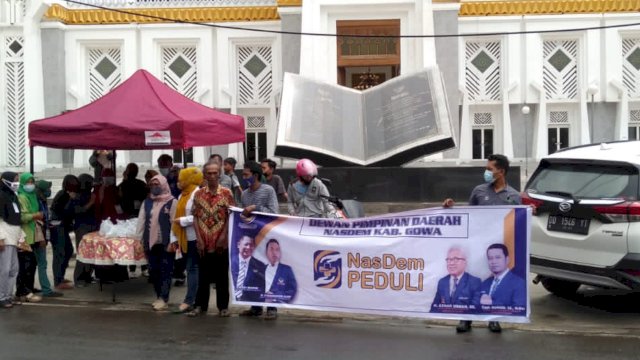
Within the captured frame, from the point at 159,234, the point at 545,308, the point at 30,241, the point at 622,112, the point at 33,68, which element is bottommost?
the point at 545,308

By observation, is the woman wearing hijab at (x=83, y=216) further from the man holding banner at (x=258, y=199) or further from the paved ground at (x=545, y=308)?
the man holding banner at (x=258, y=199)

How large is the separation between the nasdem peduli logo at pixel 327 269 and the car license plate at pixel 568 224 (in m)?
2.34

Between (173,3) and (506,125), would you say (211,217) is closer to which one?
(506,125)

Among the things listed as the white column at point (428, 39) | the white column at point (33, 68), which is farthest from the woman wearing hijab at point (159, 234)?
the white column at point (33, 68)

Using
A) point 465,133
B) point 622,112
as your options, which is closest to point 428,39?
point 465,133

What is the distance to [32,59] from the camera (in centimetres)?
2609

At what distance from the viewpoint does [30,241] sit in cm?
805

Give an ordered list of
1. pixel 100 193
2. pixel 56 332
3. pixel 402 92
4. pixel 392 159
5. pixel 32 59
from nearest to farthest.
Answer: pixel 56 332 → pixel 100 193 → pixel 392 159 → pixel 402 92 → pixel 32 59

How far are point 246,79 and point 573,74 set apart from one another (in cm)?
1320

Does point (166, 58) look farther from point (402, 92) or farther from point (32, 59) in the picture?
point (402, 92)

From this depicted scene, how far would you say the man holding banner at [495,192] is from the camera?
22.1 ft

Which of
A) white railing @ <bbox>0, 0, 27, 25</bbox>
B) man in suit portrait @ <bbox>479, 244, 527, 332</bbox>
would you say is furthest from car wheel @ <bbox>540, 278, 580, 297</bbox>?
white railing @ <bbox>0, 0, 27, 25</bbox>

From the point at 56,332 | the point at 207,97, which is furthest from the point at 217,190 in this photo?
the point at 207,97

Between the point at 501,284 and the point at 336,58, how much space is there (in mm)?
20603
